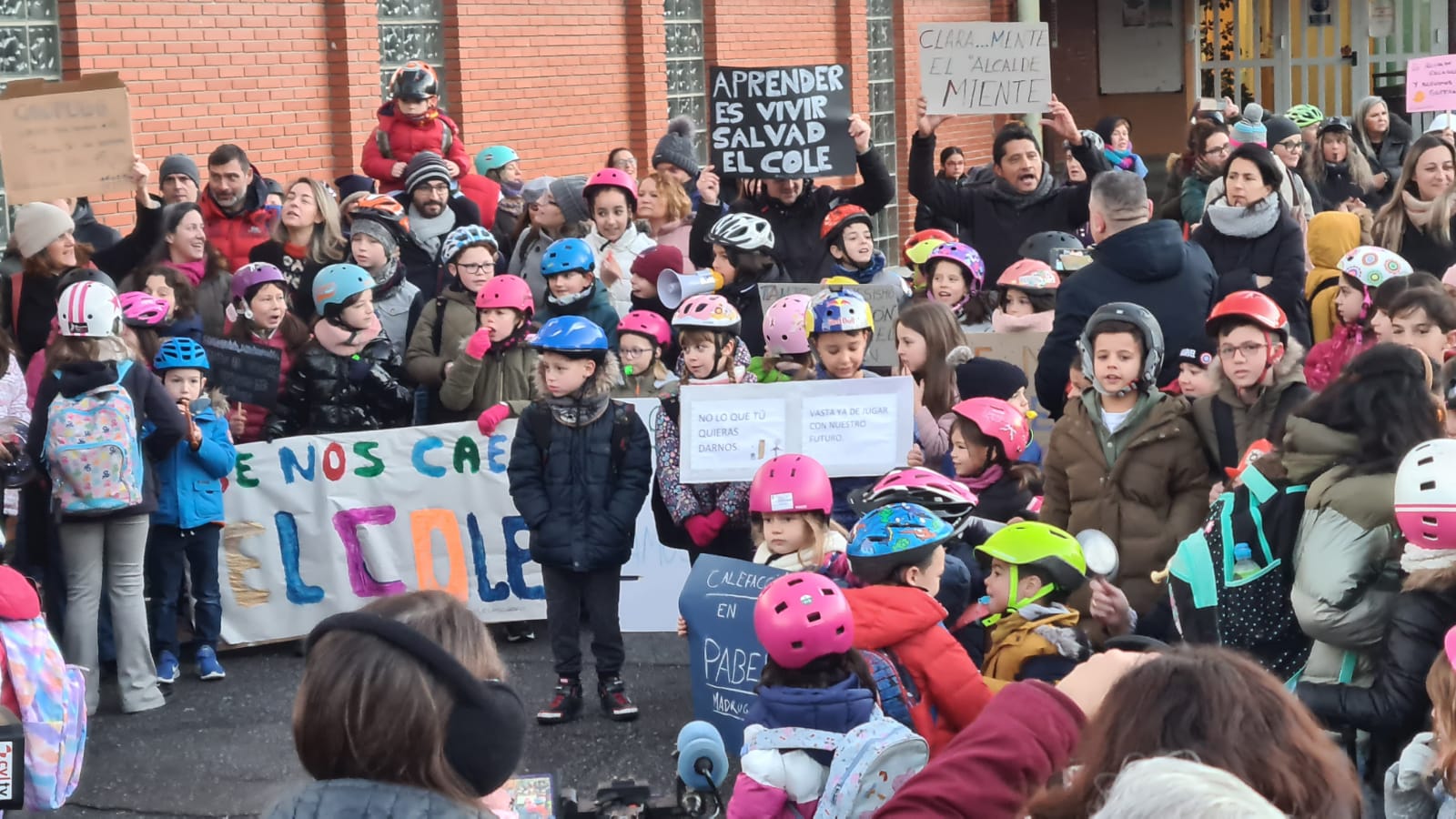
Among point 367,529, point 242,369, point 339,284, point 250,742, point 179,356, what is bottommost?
point 250,742

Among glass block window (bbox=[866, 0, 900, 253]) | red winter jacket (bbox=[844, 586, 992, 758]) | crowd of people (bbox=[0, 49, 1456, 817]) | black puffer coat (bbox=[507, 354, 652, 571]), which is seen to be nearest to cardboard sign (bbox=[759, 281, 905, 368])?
crowd of people (bbox=[0, 49, 1456, 817])

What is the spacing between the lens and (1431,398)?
15.2 feet

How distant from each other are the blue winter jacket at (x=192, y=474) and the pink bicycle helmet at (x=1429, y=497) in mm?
5253

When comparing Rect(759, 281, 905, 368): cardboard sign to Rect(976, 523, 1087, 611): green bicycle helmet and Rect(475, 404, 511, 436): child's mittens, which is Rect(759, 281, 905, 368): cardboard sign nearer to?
Rect(475, 404, 511, 436): child's mittens

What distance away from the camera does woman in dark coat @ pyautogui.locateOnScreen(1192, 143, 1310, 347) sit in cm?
854

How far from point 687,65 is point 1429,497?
52.9 feet

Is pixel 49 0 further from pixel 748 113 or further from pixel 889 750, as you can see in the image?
pixel 889 750

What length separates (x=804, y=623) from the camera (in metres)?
4.11

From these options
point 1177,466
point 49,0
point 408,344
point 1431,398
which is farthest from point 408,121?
point 1431,398

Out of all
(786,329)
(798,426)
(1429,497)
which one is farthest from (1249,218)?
(1429,497)

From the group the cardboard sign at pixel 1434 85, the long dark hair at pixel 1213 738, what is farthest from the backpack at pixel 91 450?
the cardboard sign at pixel 1434 85

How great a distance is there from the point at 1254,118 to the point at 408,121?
810 cm

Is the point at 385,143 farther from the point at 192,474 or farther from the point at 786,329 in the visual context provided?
the point at 786,329

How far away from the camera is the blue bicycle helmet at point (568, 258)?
876cm
